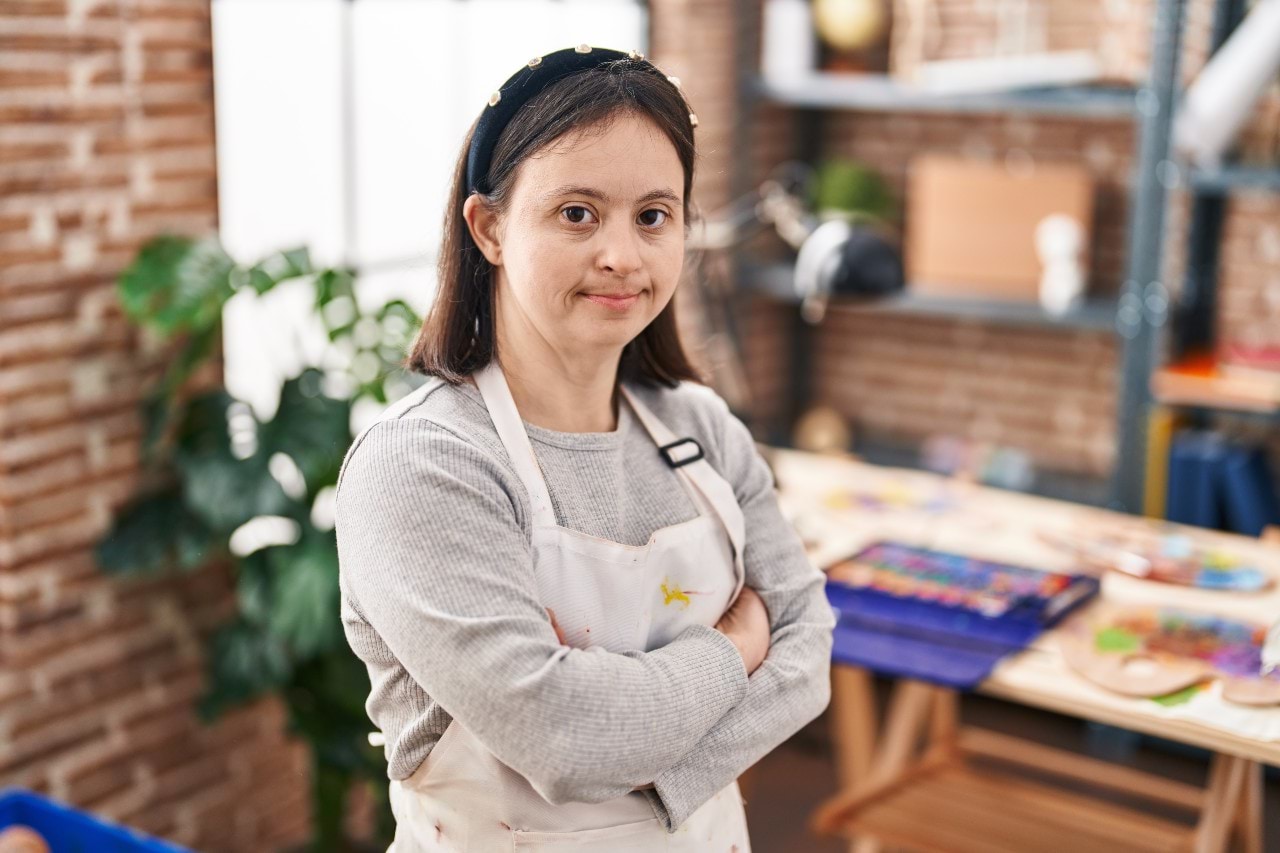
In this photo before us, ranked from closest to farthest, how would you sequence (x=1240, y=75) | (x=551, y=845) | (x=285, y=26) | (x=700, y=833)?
1. (x=551, y=845)
2. (x=700, y=833)
3. (x=285, y=26)
4. (x=1240, y=75)

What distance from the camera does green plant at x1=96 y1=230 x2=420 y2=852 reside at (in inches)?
103

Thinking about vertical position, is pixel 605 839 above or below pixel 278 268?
below

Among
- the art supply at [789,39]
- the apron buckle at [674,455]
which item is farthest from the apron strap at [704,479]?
the art supply at [789,39]

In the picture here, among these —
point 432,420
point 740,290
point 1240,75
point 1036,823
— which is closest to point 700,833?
point 432,420

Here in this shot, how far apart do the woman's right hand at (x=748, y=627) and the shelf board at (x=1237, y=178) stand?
2428 millimetres

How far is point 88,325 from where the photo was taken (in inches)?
104

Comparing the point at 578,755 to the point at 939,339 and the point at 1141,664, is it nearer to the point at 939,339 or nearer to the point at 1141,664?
the point at 1141,664

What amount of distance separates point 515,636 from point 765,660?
1.44 feet

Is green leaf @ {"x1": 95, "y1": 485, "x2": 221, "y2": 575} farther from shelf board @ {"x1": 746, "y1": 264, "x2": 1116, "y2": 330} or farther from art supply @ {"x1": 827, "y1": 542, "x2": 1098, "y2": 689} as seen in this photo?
shelf board @ {"x1": 746, "y1": 264, "x2": 1116, "y2": 330}

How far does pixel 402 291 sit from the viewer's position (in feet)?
Result: 11.7

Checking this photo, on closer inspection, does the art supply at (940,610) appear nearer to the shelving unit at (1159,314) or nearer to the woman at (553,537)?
the woman at (553,537)

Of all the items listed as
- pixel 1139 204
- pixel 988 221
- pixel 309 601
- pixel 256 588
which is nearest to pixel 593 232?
pixel 309 601

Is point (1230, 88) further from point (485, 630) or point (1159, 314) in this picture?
point (485, 630)

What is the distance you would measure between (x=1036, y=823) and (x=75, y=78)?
7.35ft
